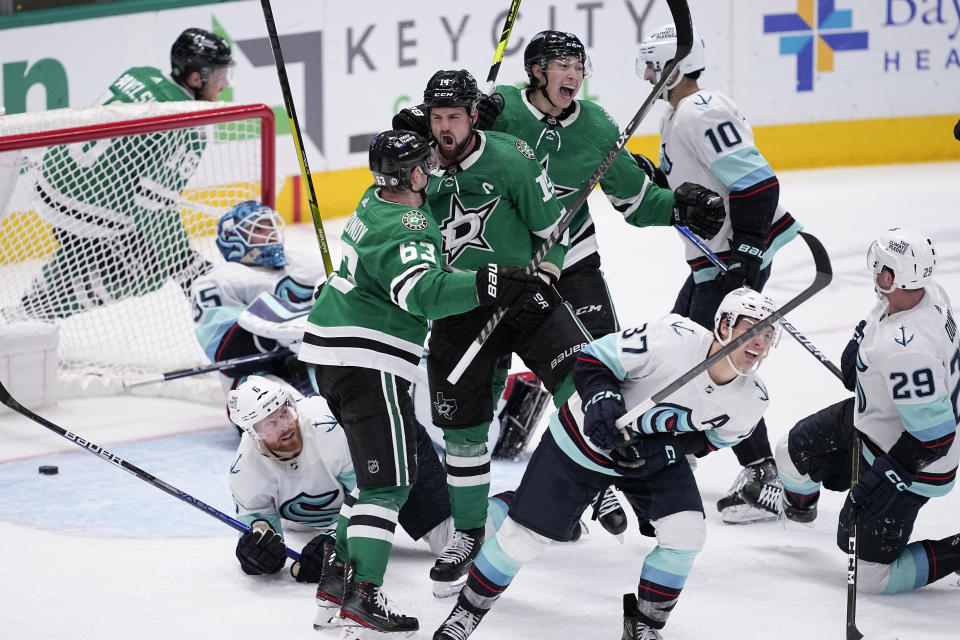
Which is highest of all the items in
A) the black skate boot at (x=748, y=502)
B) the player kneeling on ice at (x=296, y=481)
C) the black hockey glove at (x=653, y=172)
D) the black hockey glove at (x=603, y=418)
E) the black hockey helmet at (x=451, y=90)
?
the black hockey helmet at (x=451, y=90)

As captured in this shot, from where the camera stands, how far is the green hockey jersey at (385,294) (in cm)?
311

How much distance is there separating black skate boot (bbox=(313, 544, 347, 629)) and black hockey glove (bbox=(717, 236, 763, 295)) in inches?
55.1

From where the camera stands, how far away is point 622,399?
309 centimetres

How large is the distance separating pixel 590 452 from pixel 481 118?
1092mm

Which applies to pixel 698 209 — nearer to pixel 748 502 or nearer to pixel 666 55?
pixel 666 55

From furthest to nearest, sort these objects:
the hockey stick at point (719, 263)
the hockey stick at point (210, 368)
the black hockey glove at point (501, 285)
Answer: the hockey stick at point (210, 368) → the hockey stick at point (719, 263) → the black hockey glove at point (501, 285)

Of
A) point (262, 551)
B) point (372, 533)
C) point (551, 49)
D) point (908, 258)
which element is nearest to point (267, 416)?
point (262, 551)

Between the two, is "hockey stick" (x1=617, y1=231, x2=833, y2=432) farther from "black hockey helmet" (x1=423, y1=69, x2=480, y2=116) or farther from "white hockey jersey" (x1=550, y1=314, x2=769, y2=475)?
"black hockey helmet" (x1=423, y1=69, x2=480, y2=116)

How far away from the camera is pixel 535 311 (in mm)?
3625

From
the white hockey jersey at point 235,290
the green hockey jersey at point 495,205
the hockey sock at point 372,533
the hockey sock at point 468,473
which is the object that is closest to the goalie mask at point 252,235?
the white hockey jersey at point 235,290

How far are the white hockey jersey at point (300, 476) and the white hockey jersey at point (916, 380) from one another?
4.34ft

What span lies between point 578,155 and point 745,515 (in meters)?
1.11

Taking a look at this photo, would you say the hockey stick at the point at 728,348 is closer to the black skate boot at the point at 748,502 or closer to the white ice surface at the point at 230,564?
the white ice surface at the point at 230,564

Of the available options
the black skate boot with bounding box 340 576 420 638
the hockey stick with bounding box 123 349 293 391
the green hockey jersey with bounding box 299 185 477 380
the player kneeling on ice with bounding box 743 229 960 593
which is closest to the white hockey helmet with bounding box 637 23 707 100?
the player kneeling on ice with bounding box 743 229 960 593
